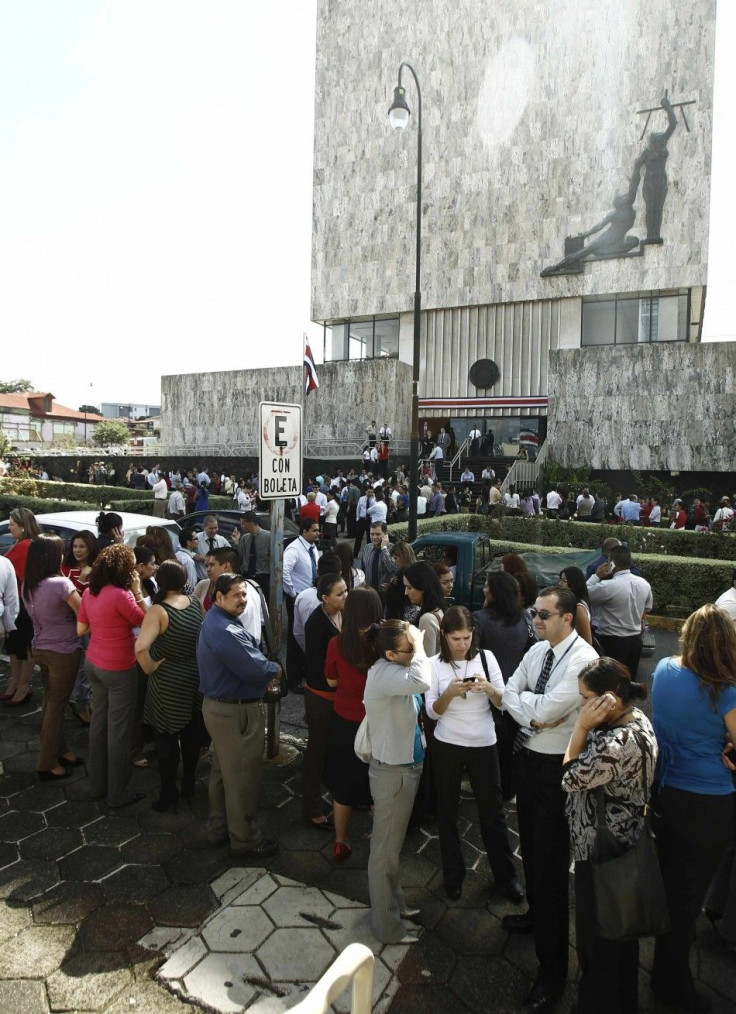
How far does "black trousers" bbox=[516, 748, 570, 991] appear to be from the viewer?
3.14m

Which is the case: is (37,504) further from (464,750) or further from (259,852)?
(464,750)

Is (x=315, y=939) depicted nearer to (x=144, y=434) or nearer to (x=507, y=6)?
(x=507, y=6)

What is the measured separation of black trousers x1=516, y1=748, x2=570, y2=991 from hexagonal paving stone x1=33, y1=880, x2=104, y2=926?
2.43 m

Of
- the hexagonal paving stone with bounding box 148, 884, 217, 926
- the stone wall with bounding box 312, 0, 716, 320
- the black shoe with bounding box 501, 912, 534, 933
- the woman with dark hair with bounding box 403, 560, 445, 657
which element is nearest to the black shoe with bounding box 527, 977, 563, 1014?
the black shoe with bounding box 501, 912, 534, 933

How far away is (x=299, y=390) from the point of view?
34.6 metres

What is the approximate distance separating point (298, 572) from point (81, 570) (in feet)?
Result: 7.57

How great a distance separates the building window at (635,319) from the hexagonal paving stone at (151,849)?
97.2 ft

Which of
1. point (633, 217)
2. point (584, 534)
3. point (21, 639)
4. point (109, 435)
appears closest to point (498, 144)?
point (633, 217)

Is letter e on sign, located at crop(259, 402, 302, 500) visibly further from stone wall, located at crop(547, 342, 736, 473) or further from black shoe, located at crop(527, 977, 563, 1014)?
stone wall, located at crop(547, 342, 736, 473)

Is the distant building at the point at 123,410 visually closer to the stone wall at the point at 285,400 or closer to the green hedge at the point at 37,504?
the stone wall at the point at 285,400

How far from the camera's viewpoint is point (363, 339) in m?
36.5

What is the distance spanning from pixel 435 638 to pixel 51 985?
2762mm

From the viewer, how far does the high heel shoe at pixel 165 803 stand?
4.77 m

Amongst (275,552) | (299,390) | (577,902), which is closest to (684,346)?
(299,390)
